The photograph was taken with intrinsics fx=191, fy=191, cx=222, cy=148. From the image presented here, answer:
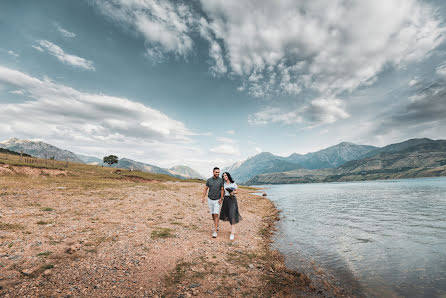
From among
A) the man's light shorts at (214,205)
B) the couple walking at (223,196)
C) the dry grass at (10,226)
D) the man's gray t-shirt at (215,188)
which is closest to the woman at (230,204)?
the couple walking at (223,196)

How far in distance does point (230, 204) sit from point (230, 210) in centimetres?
45

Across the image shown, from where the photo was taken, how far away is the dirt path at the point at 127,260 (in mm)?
7478

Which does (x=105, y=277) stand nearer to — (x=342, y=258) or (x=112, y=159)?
(x=342, y=258)

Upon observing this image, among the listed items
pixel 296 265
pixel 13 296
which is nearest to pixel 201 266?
pixel 296 265

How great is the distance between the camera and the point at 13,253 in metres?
9.33

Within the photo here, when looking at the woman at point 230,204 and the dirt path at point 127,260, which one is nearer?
the dirt path at point 127,260

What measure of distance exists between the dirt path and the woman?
5.18 ft

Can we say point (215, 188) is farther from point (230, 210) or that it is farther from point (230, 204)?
point (230, 210)

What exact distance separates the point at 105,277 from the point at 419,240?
2275cm

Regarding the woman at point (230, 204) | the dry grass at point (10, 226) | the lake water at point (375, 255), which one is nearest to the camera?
the lake water at point (375, 255)

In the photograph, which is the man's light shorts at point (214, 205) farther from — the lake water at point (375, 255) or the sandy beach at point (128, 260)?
the lake water at point (375, 255)

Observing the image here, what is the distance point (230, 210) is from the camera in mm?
14930

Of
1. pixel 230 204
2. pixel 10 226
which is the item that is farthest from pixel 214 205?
pixel 10 226

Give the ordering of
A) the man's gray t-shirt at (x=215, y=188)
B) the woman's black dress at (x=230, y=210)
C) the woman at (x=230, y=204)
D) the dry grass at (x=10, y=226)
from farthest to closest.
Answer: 1. the woman's black dress at (x=230, y=210)
2. the woman at (x=230, y=204)
3. the man's gray t-shirt at (x=215, y=188)
4. the dry grass at (x=10, y=226)
